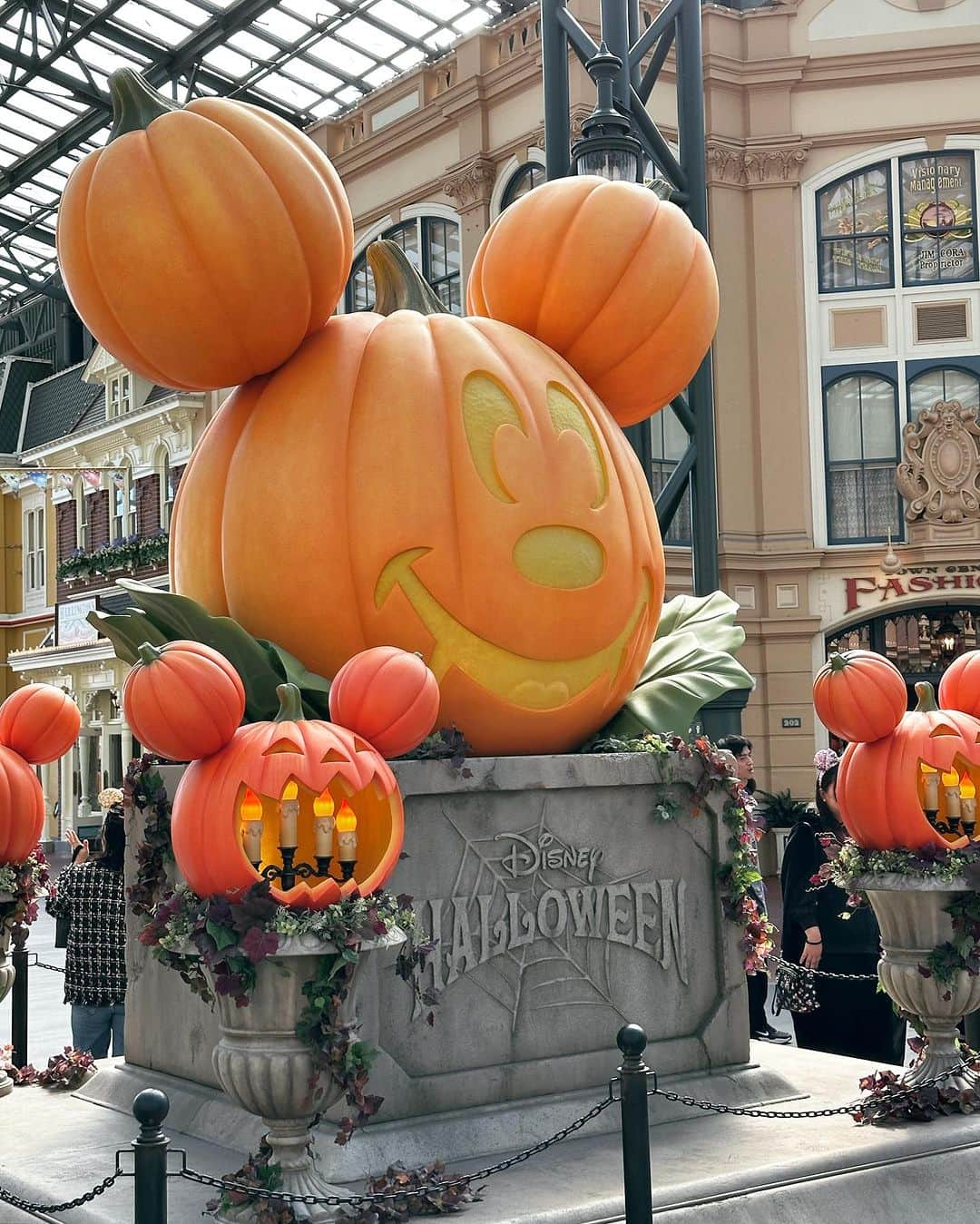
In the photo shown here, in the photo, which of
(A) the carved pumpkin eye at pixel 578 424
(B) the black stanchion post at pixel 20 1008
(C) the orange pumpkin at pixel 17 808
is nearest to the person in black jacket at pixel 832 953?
(A) the carved pumpkin eye at pixel 578 424

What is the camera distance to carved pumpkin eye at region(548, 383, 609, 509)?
5335mm

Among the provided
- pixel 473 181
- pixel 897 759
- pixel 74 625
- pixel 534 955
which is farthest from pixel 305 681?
pixel 74 625

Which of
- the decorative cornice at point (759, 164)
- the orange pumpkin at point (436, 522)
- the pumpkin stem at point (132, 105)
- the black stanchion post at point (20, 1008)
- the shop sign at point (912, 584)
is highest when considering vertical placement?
the decorative cornice at point (759, 164)

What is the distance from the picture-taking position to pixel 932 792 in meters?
5.33

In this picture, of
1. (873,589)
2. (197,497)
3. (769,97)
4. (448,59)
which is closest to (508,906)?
(197,497)

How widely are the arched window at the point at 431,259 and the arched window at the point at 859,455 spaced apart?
19.3 ft

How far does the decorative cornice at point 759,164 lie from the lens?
2152cm

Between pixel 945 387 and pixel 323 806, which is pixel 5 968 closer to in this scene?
pixel 323 806

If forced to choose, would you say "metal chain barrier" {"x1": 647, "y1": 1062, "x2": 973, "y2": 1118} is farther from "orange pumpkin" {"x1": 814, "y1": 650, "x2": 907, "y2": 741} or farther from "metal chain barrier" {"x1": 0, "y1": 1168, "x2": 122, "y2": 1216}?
"metal chain barrier" {"x1": 0, "y1": 1168, "x2": 122, "y2": 1216}

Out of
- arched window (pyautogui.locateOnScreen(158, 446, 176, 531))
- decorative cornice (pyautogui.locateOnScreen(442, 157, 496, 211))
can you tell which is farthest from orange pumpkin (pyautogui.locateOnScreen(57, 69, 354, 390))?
arched window (pyautogui.locateOnScreen(158, 446, 176, 531))

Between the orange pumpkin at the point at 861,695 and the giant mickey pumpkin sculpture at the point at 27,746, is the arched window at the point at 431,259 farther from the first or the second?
the orange pumpkin at the point at 861,695

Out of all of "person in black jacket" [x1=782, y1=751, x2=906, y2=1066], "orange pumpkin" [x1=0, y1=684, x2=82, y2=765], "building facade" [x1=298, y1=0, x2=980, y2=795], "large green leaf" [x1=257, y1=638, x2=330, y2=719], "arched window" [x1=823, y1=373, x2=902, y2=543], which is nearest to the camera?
"large green leaf" [x1=257, y1=638, x2=330, y2=719]

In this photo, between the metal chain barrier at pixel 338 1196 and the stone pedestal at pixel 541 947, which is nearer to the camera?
the metal chain barrier at pixel 338 1196

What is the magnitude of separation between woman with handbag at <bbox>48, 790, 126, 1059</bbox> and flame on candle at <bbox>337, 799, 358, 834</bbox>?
9.63 ft
